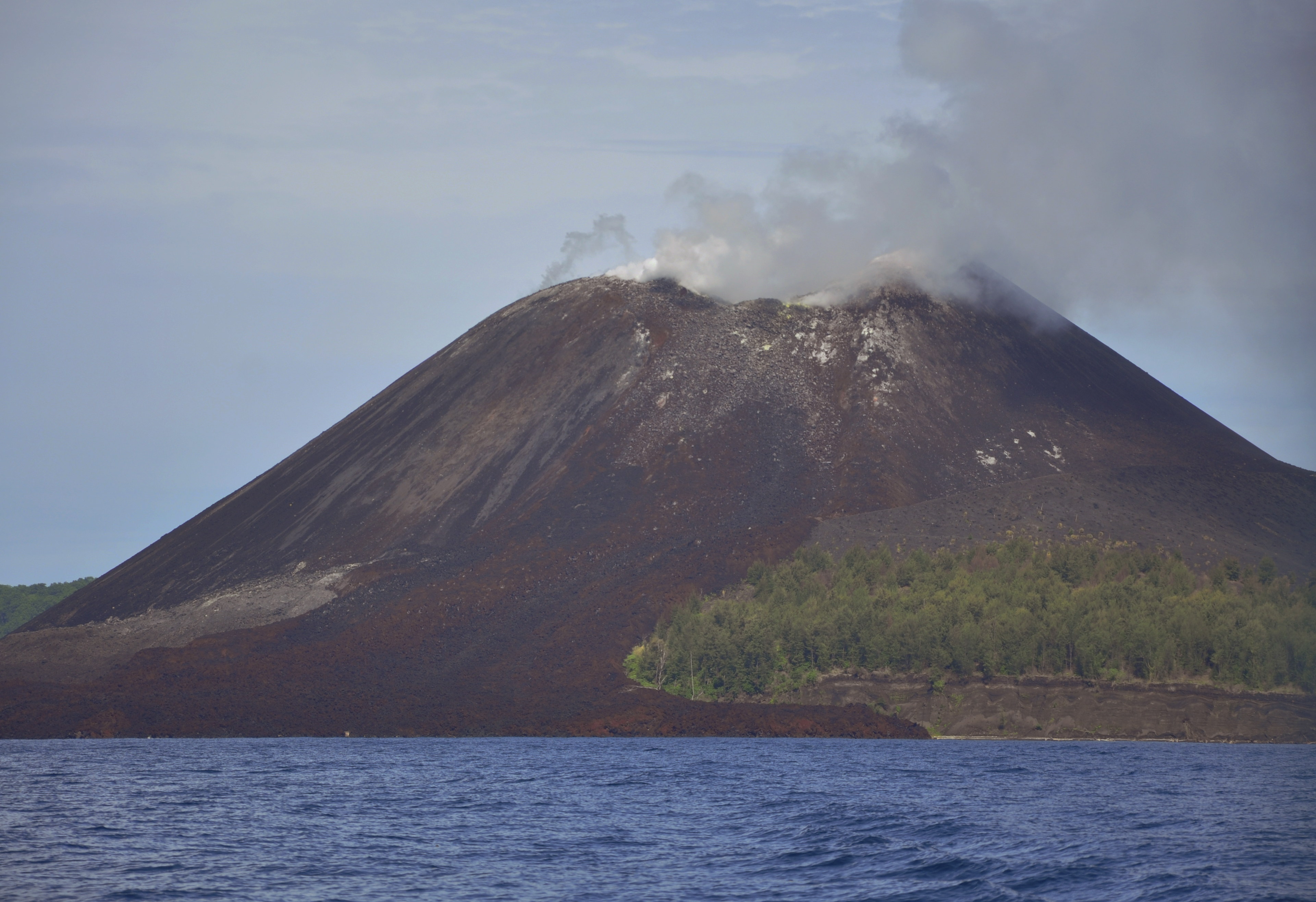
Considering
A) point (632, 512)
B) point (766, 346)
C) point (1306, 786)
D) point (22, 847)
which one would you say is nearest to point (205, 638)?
point (632, 512)

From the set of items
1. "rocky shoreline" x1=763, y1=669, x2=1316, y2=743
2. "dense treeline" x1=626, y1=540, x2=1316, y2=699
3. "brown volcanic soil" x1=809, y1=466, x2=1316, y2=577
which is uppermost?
"brown volcanic soil" x1=809, y1=466, x2=1316, y2=577

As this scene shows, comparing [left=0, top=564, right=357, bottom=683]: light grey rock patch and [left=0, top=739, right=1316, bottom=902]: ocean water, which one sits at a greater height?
[left=0, top=564, right=357, bottom=683]: light grey rock patch

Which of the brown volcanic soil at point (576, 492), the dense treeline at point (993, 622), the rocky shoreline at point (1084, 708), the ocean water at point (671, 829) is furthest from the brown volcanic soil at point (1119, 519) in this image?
the ocean water at point (671, 829)

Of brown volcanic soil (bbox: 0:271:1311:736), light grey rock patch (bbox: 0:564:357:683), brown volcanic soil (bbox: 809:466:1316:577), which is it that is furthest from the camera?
light grey rock patch (bbox: 0:564:357:683)

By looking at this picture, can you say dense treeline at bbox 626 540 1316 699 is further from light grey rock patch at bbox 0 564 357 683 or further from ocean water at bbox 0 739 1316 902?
light grey rock patch at bbox 0 564 357 683

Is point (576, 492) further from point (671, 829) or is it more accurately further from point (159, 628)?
point (671, 829)

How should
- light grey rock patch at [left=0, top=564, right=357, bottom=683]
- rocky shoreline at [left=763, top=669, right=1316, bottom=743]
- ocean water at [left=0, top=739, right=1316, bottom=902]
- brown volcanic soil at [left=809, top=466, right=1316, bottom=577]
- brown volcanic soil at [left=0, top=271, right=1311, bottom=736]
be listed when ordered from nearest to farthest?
ocean water at [left=0, top=739, right=1316, bottom=902]
rocky shoreline at [left=763, top=669, right=1316, bottom=743]
brown volcanic soil at [left=0, top=271, right=1311, bottom=736]
brown volcanic soil at [left=809, top=466, right=1316, bottom=577]
light grey rock patch at [left=0, top=564, right=357, bottom=683]

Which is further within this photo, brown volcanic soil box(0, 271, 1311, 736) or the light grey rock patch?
the light grey rock patch

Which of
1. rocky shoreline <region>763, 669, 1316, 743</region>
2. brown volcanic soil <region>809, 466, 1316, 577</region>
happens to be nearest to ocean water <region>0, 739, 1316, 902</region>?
rocky shoreline <region>763, 669, 1316, 743</region>
